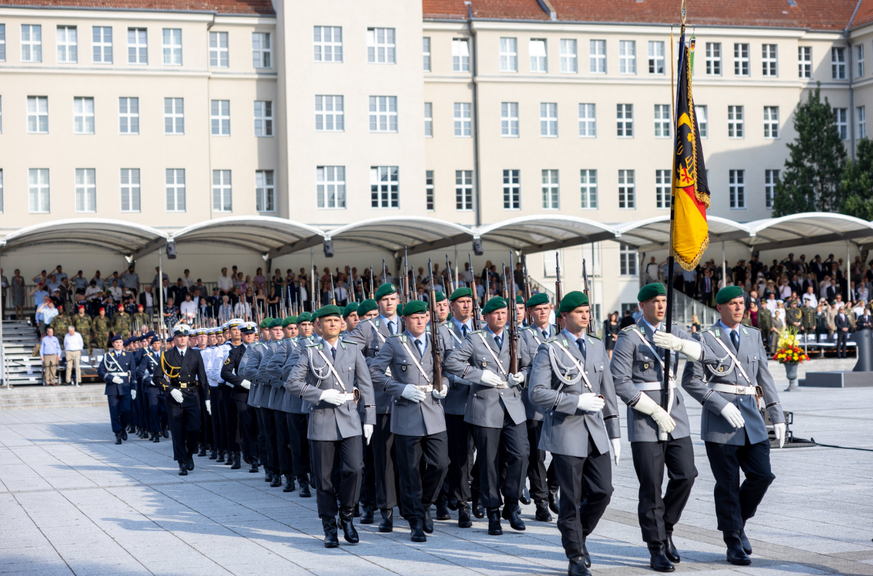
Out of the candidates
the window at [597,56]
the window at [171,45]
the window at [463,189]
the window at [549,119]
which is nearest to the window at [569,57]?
the window at [597,56]

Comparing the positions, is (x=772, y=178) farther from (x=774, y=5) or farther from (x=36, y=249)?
(x=36, y=249)

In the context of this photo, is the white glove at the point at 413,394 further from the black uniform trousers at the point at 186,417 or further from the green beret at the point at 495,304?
the black uniform trousers at the point at 186,417

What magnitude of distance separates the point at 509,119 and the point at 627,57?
6313 millimetres

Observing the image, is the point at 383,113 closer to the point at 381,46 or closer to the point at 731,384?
the point at 381,46

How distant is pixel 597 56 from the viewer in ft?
156

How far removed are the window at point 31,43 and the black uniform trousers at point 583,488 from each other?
39303 millimetres

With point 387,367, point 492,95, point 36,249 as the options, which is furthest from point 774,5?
point 387,367

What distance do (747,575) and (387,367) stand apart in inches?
152

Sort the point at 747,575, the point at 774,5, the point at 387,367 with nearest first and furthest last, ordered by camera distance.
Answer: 1. the point at 747,575
2. the point at 387,367
3. the point at 774,5

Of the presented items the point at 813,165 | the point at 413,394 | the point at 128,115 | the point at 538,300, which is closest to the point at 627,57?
the point at 813,165

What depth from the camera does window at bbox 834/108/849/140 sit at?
5062 centimetres

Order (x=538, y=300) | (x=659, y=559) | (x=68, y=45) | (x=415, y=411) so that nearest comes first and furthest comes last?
Answer: 1. (x=659, y=559)
2. (x=415, y=411)
3. (x=538, y=300)
4. (x=68, y=45)

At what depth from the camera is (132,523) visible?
10.3m

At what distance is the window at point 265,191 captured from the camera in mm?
44344
